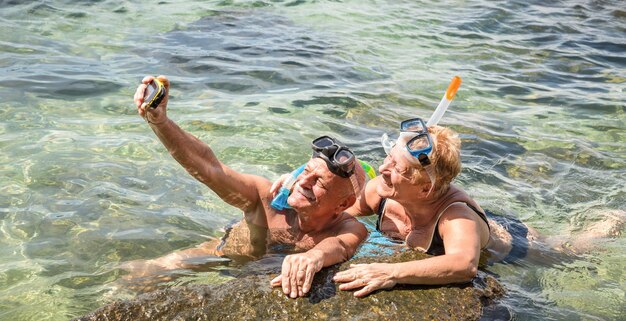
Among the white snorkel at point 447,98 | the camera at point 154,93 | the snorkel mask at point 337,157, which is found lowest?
the snorkel mask at point 337,157

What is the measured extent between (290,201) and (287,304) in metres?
0.98

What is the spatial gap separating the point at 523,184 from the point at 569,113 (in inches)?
112

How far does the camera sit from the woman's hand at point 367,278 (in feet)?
13.4

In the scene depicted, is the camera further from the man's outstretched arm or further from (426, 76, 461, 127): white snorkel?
(426, 76, 461, 127): white snorkel

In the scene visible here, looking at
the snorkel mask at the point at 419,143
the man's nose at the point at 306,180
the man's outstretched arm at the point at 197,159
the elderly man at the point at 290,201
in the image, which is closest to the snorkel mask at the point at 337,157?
the elderly man at the point at 290,201

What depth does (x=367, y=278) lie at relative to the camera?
412 centimetres

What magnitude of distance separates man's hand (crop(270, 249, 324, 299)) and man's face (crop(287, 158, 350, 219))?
0.65 metres

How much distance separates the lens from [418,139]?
460 cm

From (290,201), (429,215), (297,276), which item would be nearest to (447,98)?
(429,215)

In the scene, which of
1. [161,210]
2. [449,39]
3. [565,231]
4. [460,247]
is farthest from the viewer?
[449,39]

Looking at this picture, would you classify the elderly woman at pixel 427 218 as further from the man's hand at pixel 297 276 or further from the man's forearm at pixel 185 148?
the man's forearm at pixel 185 148

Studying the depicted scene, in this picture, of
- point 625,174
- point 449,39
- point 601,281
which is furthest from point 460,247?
point 449,39

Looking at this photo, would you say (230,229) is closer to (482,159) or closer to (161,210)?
(161,210)

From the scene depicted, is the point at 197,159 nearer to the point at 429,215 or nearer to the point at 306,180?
the point at 306,180
